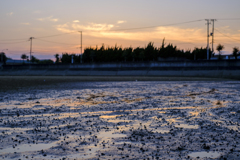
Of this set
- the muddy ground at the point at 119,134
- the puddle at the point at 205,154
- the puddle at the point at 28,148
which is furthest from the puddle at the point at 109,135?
the puddle at the point at 205,154

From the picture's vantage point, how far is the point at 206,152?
5.38 meters

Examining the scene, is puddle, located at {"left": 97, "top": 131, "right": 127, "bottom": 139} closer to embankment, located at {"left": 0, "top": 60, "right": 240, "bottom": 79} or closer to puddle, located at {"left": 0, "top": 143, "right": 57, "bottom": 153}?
puddle, located at {"left": 0, "top": 143, "right": 57, "bottom": 153}

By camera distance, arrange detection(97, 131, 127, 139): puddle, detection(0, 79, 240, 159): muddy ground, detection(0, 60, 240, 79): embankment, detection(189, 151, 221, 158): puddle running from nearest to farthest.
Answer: detection(189, 151, 221, 158): puddle < detection(0, 79, 240, 159): muddy ground < detection(97, 131, 127, 139): puddle < detection(0, 60, 240, 79): embankment

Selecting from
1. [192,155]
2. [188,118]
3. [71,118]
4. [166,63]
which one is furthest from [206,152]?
[166,63]

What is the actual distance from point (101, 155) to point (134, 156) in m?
0.65

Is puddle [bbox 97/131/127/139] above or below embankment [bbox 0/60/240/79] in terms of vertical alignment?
below

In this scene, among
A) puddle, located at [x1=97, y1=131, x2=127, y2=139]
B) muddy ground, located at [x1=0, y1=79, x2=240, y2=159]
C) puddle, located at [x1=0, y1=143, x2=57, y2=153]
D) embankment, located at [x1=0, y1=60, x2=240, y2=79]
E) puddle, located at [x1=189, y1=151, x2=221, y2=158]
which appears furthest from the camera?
embankment, located at [x1=0, y1=60, x2=240, y2=79]

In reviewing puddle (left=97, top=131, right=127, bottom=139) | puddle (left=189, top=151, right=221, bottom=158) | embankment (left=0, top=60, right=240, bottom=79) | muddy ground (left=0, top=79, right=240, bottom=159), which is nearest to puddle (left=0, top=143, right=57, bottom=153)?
muddy ground (left=0, top=79, right=240, bottom=159)

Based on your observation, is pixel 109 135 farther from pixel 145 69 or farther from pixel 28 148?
pixel 145 69

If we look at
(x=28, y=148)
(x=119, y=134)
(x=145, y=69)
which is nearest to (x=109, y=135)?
(x=119, y=134)

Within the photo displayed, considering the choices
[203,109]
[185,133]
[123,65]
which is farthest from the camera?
[123,65]

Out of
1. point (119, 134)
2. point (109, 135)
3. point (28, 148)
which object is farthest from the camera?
point (119, 134)

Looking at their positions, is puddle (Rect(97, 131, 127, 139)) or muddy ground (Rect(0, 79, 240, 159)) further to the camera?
puddle (Rect(97, 131, 127, 139))

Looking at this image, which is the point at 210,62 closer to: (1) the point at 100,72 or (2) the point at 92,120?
(1) the point at 100,72
